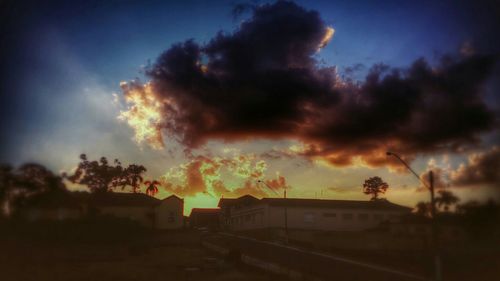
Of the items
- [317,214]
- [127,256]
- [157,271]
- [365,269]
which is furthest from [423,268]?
[317,214]

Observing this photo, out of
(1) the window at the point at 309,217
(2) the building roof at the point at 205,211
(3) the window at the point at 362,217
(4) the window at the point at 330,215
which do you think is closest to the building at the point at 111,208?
(1) the window at the point at 309,217

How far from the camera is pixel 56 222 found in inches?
966

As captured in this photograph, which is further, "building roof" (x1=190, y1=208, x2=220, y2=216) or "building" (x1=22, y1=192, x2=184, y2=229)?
"building roof" (x1=190, y1=208, x2=220, y2=216)

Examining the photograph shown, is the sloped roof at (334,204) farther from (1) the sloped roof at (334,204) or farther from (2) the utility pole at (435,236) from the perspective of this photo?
(2) the utility pole at (435,236)

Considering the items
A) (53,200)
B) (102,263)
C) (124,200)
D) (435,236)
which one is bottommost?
(102,263)

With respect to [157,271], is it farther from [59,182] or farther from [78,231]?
[59,182]

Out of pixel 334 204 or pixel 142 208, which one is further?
pixel 334 204

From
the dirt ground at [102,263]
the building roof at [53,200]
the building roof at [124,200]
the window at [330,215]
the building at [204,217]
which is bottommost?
the dirt ground at [102,263]

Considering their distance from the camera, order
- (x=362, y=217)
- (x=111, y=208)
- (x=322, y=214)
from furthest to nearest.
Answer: (x=362, y=217) → (x=322, y=214) → (x=111, y=208)

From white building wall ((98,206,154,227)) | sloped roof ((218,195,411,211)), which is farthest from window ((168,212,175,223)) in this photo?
sloped roof ((218,195,411,211))

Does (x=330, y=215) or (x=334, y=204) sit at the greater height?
(x=334, y=204)

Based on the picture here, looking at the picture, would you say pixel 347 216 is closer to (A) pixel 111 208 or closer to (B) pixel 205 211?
(A) pixel 111 208

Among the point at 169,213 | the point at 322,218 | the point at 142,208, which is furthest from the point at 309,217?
the point at 142,208

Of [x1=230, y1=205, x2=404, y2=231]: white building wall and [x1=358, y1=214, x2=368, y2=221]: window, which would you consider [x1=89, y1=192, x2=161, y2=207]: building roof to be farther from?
[x1=358, y1=214, x2=368, y2=221]: window
